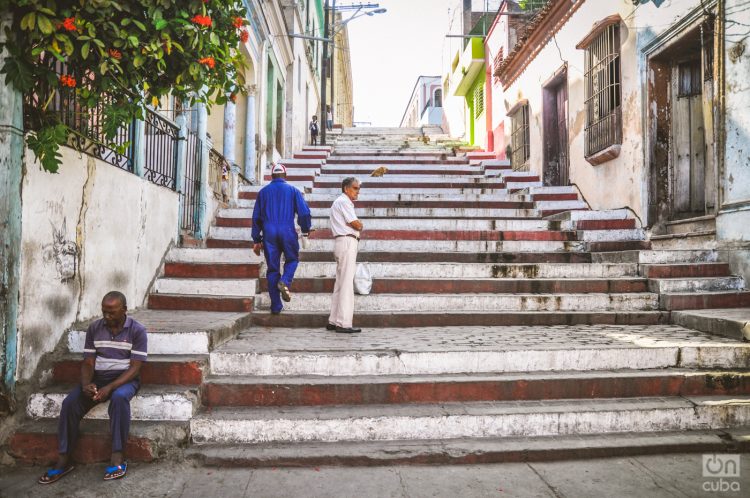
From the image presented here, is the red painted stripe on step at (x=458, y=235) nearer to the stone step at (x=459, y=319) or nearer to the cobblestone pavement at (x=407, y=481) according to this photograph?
the stone step at (x=459, y=319)

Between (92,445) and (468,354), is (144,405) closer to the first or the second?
(92,445)

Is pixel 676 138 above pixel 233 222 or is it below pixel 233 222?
above

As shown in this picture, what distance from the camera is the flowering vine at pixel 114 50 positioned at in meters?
3.15

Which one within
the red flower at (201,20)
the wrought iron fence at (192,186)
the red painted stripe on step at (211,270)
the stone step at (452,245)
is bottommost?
the red painted stripe on step at (211,270)

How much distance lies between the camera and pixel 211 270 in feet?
20.9

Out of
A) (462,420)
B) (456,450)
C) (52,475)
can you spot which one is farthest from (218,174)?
(456,450)

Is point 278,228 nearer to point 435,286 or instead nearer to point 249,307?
point 249,307

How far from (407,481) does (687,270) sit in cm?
478

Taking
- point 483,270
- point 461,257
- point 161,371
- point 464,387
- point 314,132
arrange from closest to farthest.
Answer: point 161,371 < point 464,387 < point 483,270 < point 461,257 < point 314,132

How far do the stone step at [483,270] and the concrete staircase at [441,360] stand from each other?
0.02 metres

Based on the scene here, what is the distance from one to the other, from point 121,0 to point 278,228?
8.87 ft

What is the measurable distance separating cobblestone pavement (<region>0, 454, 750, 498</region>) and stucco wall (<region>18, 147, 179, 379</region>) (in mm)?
1099

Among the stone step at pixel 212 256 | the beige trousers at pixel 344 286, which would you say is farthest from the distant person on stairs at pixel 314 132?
the beige trousers at pixel 344 286

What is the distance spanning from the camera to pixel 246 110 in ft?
36.4
